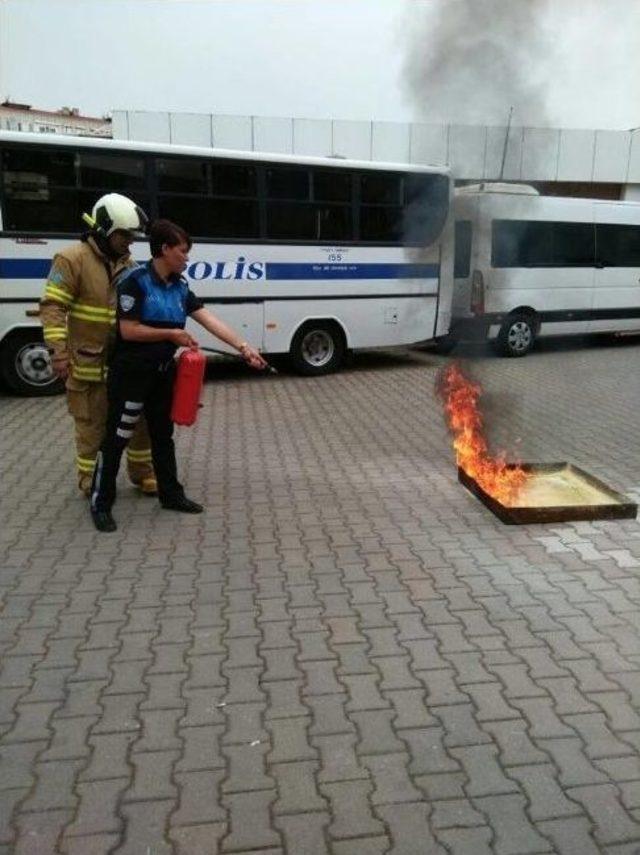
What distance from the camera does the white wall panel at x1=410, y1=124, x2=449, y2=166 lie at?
426cm

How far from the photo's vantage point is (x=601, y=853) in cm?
206

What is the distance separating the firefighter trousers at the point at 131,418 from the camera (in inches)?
173

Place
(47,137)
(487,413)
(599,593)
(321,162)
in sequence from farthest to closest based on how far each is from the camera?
(321,162), (47,137), (487,413), (599,593)

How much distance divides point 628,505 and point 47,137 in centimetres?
717

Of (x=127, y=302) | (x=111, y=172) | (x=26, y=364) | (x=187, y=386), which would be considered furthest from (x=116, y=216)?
(x=26, y=364)

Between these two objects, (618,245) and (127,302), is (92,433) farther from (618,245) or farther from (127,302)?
(618,245)

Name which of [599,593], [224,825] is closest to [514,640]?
[599,593]

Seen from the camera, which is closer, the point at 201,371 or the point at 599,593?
the point at 599,593

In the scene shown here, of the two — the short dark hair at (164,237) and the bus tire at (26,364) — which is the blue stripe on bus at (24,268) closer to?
the bus tire at (26,364)

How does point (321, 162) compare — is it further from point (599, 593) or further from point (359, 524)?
point (599, 593)

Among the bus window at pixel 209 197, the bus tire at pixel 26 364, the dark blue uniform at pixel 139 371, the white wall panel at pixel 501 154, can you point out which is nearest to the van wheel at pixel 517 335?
the bus window at pixel 209 197

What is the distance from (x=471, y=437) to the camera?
536 centimetres

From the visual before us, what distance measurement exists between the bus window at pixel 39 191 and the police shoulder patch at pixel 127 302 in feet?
15.8

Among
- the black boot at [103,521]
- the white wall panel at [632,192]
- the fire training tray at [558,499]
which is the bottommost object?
the black boot at [103,521]
